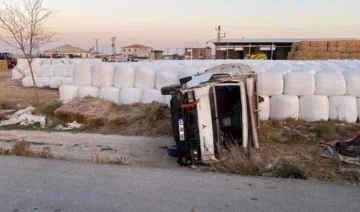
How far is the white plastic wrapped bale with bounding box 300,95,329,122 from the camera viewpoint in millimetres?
8039

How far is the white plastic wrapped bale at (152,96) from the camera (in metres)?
9.38

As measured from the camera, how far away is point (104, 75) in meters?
10.4

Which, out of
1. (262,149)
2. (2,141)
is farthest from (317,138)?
(2,141)

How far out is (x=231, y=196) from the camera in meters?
4.03

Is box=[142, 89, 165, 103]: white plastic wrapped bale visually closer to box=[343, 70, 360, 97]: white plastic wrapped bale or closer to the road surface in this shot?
the road surface

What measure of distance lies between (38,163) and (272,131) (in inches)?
182

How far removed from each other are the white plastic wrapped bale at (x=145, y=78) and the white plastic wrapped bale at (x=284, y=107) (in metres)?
3.35

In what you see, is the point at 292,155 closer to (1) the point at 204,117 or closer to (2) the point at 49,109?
(1) the point at 204,117

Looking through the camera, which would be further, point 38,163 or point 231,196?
point 38,163

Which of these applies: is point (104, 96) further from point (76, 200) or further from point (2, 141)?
point (76, 200)

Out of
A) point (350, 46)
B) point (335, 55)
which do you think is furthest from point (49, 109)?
point (350, 46)

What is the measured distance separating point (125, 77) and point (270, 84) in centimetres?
411

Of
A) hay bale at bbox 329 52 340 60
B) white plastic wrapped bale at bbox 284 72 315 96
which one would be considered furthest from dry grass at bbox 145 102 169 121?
hay bale at bbox 329 52 340 60

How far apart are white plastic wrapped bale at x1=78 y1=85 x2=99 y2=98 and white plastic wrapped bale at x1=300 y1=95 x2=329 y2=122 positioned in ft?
19.1
